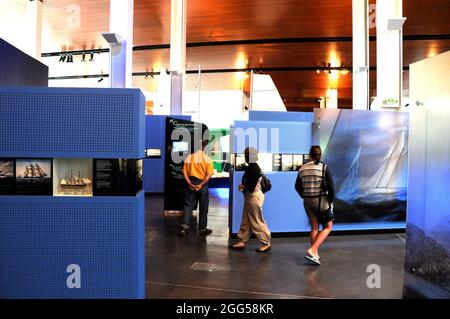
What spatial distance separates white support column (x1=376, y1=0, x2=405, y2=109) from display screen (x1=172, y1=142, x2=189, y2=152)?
4315 mm

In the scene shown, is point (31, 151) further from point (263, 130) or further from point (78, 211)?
point (263, 130)

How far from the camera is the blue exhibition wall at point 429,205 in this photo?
285cm

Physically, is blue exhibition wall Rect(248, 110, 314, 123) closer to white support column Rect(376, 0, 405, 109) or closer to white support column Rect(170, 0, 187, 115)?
white support column Rect(376, 0, 405, 109)

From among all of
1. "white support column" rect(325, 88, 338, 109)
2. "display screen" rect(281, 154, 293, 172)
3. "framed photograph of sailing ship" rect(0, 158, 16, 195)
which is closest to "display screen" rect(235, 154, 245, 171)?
"display screen" rect(281, 154, 293, 172)

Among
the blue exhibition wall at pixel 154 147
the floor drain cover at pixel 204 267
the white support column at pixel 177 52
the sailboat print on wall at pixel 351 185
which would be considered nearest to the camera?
the floor drain cover at pixel 204 267

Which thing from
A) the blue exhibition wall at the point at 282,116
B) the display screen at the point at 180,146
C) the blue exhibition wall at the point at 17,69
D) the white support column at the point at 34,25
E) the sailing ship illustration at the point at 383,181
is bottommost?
the sailing ship illustration at the point at 383,181

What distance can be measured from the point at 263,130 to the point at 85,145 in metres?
3.74

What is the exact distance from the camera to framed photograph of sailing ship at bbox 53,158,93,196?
339 centimetres

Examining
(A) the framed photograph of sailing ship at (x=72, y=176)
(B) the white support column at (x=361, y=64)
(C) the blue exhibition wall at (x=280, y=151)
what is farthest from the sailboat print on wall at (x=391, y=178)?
(A) the framed photograph of sailing ship at (x=72, y=176)

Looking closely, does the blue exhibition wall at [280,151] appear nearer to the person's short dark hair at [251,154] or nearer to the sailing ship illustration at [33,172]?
the person's short dark hair at [251,154]

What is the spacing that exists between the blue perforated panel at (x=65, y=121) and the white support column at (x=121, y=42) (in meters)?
3.73
